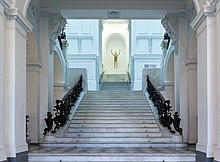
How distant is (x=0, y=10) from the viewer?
858 cm

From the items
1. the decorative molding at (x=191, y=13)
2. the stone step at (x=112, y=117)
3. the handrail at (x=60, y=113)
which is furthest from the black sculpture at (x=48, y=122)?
the decorative molding at (x=191, y=13)

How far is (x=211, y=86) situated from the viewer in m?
9.16

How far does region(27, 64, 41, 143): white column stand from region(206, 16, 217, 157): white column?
6.81m

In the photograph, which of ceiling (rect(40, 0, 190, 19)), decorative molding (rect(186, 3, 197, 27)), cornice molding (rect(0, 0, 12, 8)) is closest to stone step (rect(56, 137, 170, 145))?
decorative molding (rect(186, 3, 197, 27))

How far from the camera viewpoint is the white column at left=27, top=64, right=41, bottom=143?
14.6 metres

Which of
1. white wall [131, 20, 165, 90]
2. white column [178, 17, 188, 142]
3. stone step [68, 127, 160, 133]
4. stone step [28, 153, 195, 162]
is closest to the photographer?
stone step [28, 153, 195, 162]

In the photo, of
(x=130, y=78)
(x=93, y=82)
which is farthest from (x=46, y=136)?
(x=130, y=78)

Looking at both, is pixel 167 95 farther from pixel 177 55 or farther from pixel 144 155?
pixel 144 155

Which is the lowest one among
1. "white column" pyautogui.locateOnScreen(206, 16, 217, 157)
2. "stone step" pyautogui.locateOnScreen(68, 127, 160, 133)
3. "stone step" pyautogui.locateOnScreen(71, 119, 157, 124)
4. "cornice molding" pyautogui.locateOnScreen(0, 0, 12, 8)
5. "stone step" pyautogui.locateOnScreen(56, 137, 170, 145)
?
"stone step" pyautogui.locateOnScreen(56, 137, 170, 145)

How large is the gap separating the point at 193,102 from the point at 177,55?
1.69 metres

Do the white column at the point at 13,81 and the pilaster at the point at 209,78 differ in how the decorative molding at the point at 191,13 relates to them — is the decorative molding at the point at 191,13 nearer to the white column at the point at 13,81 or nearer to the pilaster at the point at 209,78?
the pilaster at the point at 209,78

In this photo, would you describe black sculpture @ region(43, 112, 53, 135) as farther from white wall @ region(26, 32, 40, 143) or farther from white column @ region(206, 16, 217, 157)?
white column @ region(206, 16, 217, 157)

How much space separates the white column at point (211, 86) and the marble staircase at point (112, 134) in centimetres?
146

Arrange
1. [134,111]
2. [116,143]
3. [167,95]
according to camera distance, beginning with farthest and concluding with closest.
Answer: [167,95] → [134,111] → [116,143]
